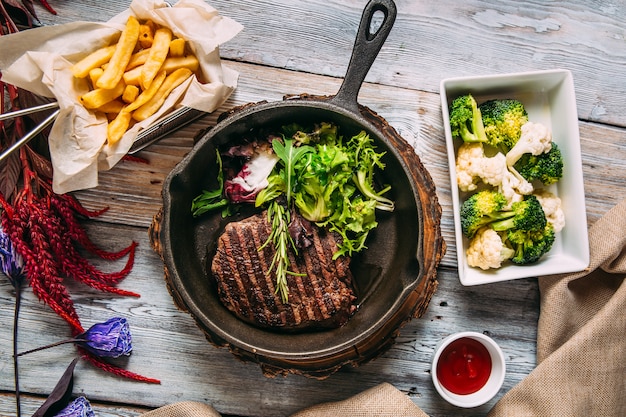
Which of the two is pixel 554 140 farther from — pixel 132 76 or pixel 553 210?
pixel 132 76

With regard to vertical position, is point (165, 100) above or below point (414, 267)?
above

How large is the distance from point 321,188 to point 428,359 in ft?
3.30

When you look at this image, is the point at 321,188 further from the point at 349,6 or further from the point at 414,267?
the point at 349,6

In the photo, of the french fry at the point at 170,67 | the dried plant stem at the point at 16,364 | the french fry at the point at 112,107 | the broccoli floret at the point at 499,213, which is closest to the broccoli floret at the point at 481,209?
the broccoli floret at the point at 499,213

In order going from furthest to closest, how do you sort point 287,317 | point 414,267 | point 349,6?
point 349,6, point 287,317, point 414,267

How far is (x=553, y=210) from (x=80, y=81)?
2.08 m

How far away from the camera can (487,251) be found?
8.16 feet

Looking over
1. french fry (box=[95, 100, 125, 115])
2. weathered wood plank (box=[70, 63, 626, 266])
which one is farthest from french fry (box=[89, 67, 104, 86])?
weathered wood plank (box=[70, 63, 626, 266])

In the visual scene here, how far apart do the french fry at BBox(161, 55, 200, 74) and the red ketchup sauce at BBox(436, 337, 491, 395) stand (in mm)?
1615

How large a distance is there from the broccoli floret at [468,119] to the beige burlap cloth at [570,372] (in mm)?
735

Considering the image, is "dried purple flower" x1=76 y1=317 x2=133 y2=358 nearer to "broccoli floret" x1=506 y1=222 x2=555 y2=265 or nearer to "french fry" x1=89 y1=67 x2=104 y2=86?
"french fry" x1=89 y1=67 x2=104 y2=86

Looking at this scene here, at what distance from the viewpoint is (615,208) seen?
2.70m

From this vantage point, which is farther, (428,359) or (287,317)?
(428,359)

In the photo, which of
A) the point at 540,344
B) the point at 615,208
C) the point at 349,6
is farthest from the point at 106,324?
the point at 615,208
